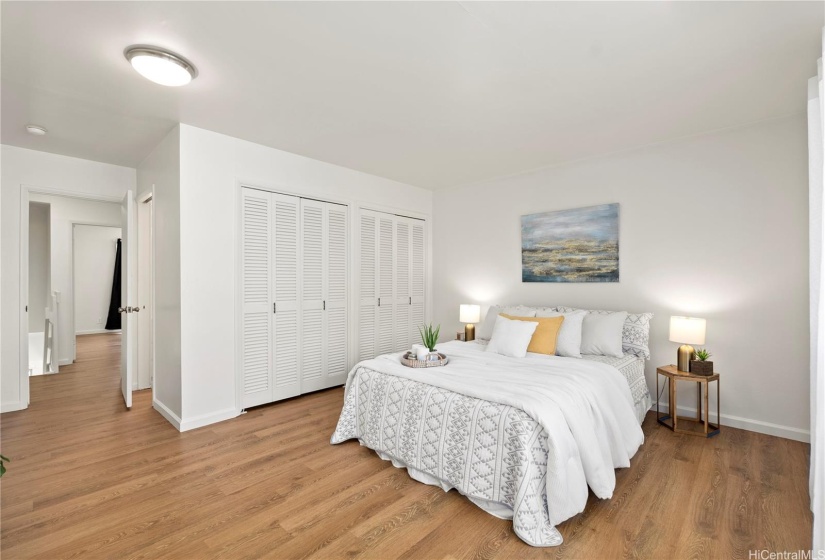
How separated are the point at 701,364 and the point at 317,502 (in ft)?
9.97

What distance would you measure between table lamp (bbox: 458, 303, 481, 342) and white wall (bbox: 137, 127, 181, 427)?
2.80 metres

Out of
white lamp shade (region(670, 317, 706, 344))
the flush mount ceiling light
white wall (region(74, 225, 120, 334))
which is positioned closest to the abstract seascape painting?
white lamp shade (region(670, 317, 706, 344))

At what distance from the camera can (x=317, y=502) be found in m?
A: 2.19

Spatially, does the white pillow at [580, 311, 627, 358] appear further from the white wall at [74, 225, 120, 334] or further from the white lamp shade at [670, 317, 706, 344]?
the white wall at [74, 225, 120, 334]

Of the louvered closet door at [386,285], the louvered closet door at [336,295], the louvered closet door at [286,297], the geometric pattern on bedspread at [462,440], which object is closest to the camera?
the geometric pattern on bedspread at [462,440]

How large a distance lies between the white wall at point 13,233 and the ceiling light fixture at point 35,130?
0.61 m

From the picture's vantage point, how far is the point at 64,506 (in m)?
2.18

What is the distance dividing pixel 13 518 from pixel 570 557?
286 centimetres

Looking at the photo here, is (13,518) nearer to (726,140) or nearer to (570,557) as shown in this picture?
(570,557)

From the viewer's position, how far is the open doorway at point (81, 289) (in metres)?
4.02

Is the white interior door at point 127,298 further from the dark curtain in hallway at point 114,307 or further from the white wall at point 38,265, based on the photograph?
the dark curtain in hallway at point 114,307

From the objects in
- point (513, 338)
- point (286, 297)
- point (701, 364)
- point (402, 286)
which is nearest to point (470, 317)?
point (402, 286)

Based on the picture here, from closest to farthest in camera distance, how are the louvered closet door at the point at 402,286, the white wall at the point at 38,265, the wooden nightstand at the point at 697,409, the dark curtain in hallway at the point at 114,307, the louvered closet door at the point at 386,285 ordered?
the wooden nightstand at the point at 697,409 < the louvered closet door at the point at 386,285 < the louvered closet door at the point at 402,286 < the white wall at the point at 38,265 < the dark curtain in hallway at the point at 114,307

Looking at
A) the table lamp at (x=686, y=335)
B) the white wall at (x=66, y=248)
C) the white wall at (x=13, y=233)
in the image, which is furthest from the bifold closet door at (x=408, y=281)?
the white wall at (x=66, y=248)
